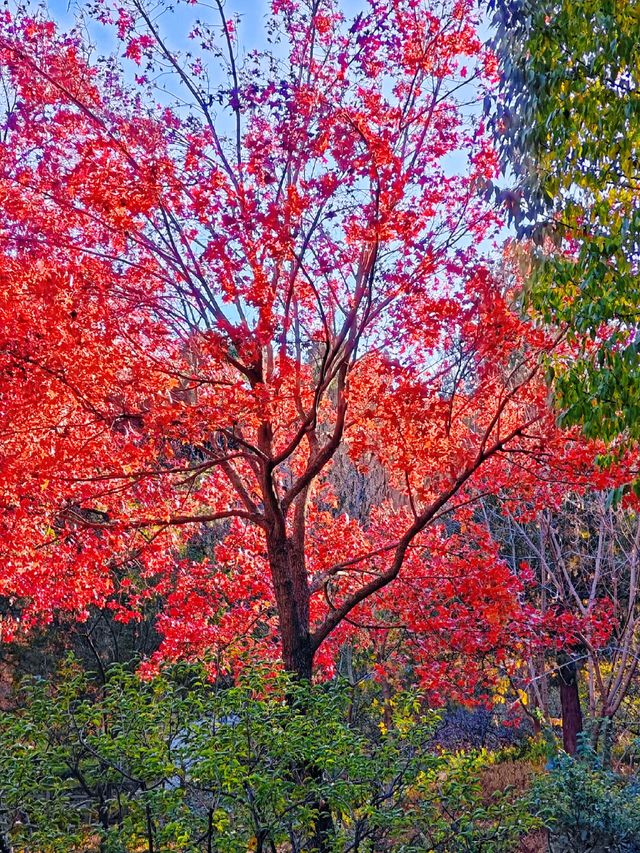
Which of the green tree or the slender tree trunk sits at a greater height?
the green tree

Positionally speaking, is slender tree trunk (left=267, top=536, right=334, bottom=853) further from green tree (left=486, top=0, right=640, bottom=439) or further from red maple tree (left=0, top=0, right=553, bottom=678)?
green tree (left=486, top=0, right=640, bottom=439)

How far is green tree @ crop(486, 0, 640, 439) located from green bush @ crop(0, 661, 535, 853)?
246 centimetres

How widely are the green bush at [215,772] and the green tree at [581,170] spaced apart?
8.08 feet

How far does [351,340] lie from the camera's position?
670 cm

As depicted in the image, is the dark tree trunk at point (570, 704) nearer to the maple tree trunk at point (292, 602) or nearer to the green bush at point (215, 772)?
the maple tree trunk at point (292, 602)

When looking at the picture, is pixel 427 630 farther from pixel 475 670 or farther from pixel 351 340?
pixel 351 340

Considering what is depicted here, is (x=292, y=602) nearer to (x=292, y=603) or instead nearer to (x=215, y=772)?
(x=292, y=603)

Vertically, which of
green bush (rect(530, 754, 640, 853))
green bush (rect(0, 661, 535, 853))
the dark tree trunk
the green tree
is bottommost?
green bush (rect(530, 754, 640, 853))

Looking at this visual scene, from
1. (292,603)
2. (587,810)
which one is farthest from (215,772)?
(587,810)

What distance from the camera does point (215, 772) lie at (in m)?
3.90

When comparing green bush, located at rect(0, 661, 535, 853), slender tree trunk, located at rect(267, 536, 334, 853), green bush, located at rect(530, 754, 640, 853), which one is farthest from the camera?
slender tree trunk, located at rect(267, 536, 334, 853)

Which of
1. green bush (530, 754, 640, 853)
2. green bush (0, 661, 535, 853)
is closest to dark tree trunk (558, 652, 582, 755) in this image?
green bush (530, 754, 640, 853)

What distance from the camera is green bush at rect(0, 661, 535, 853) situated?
13.3 feet

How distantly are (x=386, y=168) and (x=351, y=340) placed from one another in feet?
4.97
